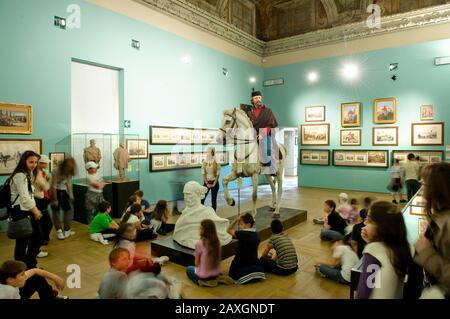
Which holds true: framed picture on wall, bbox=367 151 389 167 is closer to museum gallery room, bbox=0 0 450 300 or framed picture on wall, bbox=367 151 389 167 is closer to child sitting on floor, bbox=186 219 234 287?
museum gallery room, bbox=0 0 450 300

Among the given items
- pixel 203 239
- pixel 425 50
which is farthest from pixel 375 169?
pixel 203 239

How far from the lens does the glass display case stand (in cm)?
758

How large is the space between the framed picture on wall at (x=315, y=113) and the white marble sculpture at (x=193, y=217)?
9.68 meters

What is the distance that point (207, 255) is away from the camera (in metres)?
3.99

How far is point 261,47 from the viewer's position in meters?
14.9

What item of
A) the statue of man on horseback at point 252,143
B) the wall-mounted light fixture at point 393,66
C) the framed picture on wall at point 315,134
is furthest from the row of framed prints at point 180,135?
the wall-mounted light fixture at point 393,66

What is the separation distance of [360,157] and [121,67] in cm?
961

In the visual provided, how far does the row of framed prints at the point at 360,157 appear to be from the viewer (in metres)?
11.2

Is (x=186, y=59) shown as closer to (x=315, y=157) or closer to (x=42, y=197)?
(x=315, y=157)

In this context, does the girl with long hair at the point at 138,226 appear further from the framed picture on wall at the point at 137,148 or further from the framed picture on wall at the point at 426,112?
the framed picture on wall at the point at 426,112

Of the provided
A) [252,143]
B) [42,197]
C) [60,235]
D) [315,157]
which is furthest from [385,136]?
[42,197]

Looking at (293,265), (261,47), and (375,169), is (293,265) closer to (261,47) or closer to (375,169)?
(375,169)
